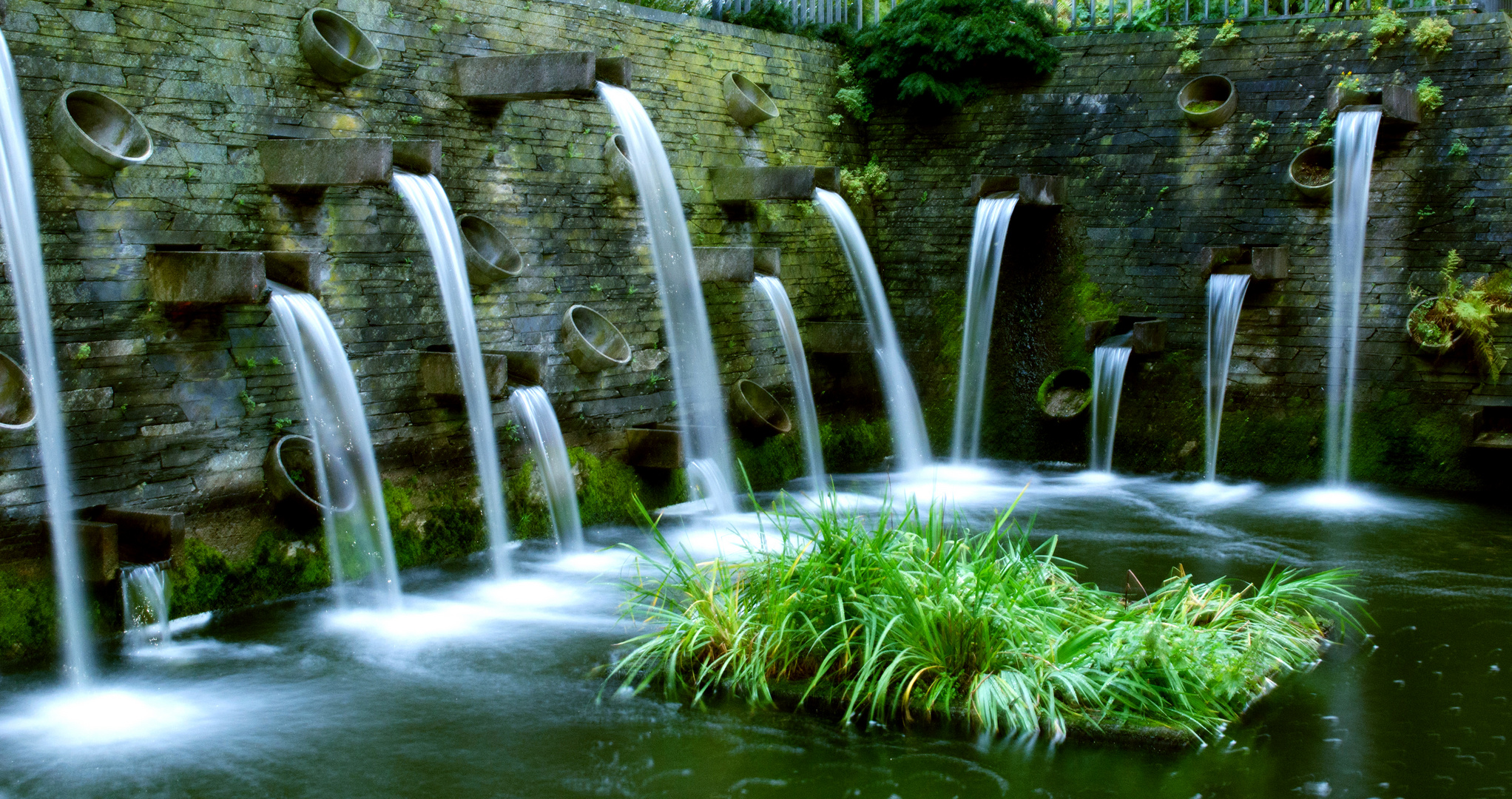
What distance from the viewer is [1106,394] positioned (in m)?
10.8

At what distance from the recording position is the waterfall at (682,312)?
8922mm

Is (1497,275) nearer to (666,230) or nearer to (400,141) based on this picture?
(666,230)

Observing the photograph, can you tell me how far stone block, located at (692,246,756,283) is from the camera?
9.42 meters

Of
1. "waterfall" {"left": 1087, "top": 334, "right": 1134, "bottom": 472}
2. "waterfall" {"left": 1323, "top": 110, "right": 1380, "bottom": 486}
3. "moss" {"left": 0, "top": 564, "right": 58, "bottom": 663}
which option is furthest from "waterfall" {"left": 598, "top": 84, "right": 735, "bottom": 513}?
"waterfall" {"left": 1323, "top": 110, "right": 1380, "bottom": 486}

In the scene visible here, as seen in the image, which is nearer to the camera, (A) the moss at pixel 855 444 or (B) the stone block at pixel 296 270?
(B) the stone block at pixel 296 270

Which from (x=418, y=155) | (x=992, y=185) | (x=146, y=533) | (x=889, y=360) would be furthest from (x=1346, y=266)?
(x=146, y=533)

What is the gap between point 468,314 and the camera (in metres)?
7.81

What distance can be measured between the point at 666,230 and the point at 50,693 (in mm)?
5137

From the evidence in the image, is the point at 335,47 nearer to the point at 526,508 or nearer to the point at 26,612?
the point at 526,508

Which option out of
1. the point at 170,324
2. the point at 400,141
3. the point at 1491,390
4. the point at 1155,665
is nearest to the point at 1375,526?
the point at 1491,390

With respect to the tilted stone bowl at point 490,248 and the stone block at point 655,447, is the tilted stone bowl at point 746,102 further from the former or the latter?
the stone block at point 655,447

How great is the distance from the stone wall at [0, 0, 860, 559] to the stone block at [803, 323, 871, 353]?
16.6 inches

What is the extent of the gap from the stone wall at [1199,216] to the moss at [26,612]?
25.0 ft

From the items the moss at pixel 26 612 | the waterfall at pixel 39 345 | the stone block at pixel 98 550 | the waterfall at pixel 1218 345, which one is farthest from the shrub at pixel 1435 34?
the moss at pixel 26 612
